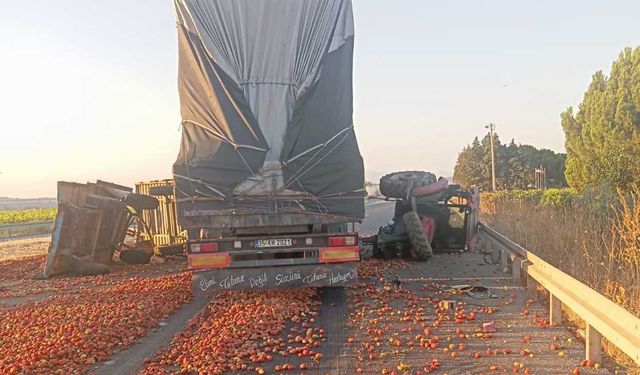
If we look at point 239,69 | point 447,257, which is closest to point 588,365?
point 239,69

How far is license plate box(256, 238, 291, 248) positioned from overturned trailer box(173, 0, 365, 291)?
0.05 feet

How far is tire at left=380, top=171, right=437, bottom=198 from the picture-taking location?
13.7 m

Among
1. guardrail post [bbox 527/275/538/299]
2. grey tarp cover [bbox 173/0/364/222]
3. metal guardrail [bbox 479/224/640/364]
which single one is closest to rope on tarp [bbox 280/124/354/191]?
grey tarp cover [bbox 173/0/364/222]

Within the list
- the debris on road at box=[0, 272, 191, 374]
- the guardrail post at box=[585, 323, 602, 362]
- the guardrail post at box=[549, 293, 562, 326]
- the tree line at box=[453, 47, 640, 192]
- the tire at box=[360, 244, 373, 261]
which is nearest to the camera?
the guardrail post at box=[585, 323, 602, 362]

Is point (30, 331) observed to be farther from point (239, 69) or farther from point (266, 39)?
point (266, 39)

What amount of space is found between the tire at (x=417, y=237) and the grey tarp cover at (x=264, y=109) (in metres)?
4.01

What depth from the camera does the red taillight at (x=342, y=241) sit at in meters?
8.05

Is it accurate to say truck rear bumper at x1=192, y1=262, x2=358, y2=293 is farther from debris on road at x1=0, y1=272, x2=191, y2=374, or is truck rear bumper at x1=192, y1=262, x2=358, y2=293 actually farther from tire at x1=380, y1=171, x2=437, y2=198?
tire at x1=380, y1=171, x2=437, y2=198

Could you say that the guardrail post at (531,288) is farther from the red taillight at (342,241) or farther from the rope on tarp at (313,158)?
the rope on tarp at (313,158)

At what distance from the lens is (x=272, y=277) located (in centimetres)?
791

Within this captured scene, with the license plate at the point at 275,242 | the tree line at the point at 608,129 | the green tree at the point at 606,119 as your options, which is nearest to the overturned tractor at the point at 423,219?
the license plate at the point at 275,242

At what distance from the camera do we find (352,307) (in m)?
7.84

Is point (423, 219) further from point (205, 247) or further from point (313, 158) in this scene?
point (205, 247)

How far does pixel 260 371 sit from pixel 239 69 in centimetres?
456
